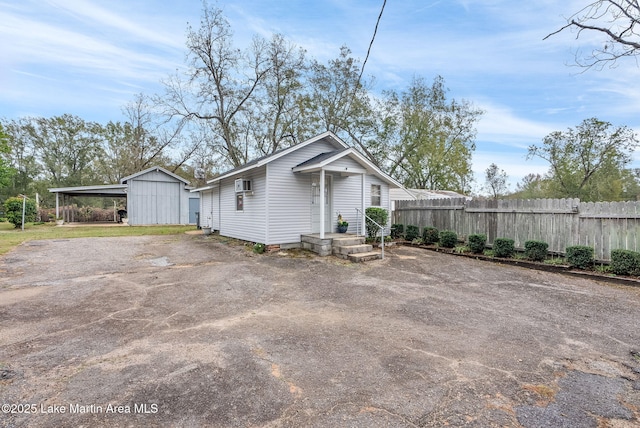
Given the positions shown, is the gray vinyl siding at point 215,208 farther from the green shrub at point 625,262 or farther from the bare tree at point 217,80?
the green shrub at point 625,262

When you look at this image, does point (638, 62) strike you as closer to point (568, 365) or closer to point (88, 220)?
point (568, 365)

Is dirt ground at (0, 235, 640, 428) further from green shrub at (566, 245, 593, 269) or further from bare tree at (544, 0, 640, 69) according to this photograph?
bare tree at (544, 0, 640, 69)

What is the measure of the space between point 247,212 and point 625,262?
10.4m

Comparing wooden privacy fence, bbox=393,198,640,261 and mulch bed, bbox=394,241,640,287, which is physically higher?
wooden privacy fence, bbox=393,198,640,261

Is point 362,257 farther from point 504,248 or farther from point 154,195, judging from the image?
point 154,195

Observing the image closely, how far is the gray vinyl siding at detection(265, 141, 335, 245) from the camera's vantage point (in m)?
9.70

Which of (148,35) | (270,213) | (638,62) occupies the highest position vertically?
(148,35)

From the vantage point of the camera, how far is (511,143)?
24.4 meters

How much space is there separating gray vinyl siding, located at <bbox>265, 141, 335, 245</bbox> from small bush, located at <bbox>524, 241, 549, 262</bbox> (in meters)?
6.49

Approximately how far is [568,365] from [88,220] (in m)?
29.6

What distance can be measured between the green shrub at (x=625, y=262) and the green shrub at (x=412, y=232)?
5.88 meters

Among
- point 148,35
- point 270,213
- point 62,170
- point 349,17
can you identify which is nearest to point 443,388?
point 349,17

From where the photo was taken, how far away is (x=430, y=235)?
11172 millimetres

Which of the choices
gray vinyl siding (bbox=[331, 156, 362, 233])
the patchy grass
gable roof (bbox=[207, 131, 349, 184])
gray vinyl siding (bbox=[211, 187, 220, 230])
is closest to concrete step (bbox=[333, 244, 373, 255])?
gray vinyl siding (bbox=[331, 156, 362, 233])
